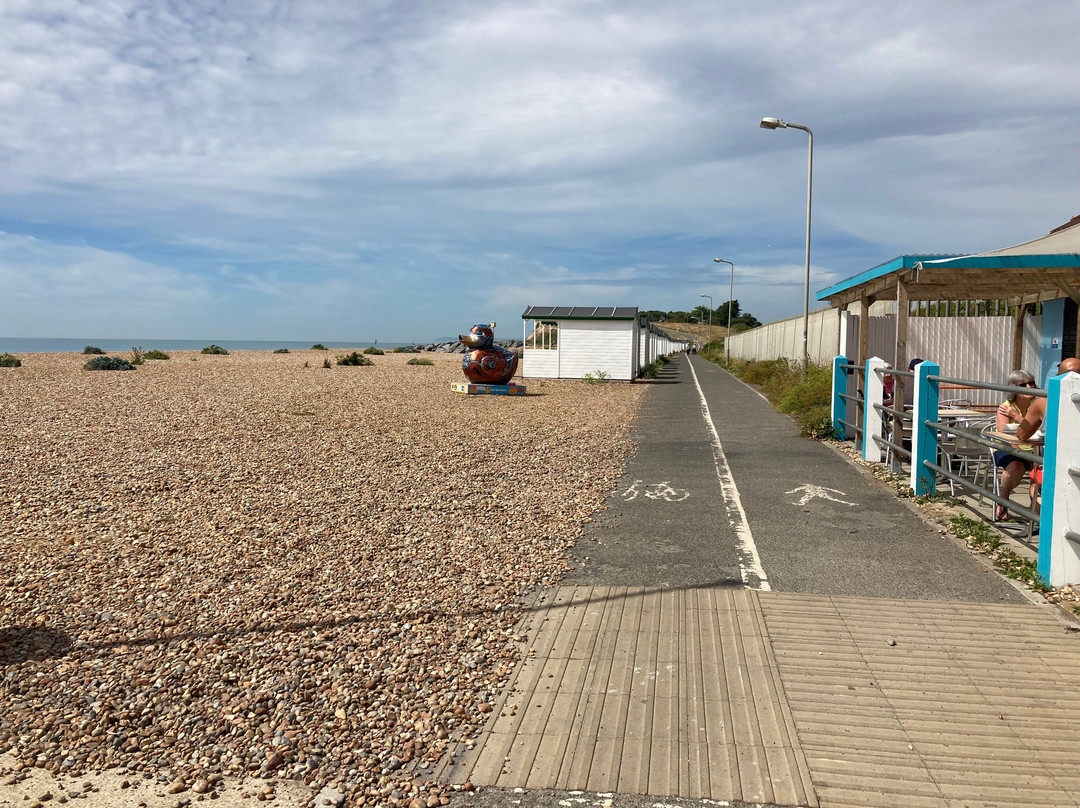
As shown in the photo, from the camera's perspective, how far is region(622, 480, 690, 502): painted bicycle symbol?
8.42 m

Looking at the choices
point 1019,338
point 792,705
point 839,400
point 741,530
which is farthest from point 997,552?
point 1019,338

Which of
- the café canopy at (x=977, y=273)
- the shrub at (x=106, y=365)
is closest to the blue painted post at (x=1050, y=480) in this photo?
the café canopy at (x=977, y=273)

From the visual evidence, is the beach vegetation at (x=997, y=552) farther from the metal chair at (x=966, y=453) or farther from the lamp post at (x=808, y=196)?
the lamp post at (x=808, y=196)

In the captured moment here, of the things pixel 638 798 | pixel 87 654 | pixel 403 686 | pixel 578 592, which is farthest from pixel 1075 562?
pixel 87 654

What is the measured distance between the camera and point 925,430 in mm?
8148

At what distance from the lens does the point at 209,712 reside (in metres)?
3.64

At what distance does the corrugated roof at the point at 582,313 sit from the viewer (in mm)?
29812

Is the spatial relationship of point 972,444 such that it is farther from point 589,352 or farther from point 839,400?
point 589,352

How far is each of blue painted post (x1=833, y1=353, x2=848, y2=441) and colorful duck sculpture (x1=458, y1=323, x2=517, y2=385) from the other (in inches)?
418

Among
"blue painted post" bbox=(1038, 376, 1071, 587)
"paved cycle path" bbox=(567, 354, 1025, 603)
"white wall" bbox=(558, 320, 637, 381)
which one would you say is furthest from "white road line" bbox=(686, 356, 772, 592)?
"white wall" bbox=(558, 320, 637, 381)

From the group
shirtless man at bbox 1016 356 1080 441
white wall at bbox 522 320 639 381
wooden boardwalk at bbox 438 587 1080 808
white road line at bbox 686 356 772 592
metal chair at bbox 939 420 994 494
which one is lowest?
wooden boardwalk at bbox 438 587 1080 808

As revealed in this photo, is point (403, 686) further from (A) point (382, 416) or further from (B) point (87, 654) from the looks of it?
(A) point (382, 416)

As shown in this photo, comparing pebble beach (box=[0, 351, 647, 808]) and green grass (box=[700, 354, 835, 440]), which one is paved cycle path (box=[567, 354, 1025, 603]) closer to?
pebble beach (box=[0, 351, 647, 808])

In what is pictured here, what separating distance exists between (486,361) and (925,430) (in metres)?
14.5
